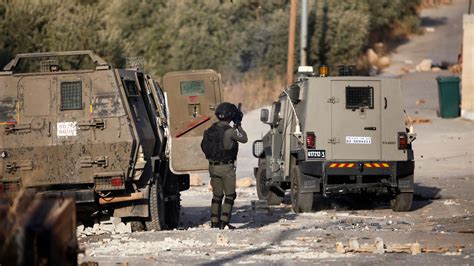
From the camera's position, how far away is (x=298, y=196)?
64.3 feet

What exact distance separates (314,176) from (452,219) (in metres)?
2.71

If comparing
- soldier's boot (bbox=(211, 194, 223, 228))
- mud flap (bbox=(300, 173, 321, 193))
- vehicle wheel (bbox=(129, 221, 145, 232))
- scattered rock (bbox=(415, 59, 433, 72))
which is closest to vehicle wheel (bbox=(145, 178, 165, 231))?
vehicle wheel (bbox=(129, 221, 145, 232))

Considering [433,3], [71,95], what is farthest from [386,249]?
[433,3]

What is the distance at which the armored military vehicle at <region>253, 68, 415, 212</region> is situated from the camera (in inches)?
766

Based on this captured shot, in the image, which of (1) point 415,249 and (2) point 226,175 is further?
(2) point 226,175

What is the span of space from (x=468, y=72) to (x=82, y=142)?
865 inches

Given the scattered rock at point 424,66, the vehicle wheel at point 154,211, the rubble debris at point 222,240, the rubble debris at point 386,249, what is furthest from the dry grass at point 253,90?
the rubble debris at point 386,249

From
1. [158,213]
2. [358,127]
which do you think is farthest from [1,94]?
[358,127]

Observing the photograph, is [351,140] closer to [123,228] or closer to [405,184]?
[405,184]

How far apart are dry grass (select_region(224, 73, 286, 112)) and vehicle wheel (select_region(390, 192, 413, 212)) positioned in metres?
23.0

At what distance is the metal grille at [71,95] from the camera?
16016 mm

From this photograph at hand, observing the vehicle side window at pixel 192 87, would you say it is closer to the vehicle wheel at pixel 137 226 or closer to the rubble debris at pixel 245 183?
the vehicle wheel at pixel 137 226

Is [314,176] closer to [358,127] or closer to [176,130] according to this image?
[358,127]

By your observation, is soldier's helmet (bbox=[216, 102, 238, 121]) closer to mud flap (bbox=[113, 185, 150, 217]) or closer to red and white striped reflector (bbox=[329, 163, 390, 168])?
mud flap (bbox=[113, 185, 150, 217])
